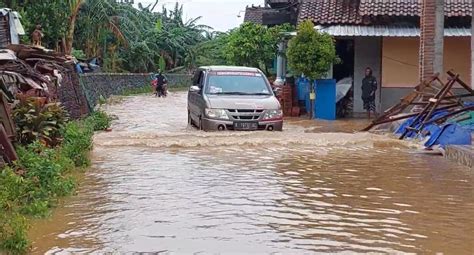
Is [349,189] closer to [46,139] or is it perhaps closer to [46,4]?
[46,139]

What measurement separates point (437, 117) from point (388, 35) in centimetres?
645

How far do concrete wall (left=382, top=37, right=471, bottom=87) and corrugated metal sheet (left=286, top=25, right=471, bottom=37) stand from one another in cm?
72

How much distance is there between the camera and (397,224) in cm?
755

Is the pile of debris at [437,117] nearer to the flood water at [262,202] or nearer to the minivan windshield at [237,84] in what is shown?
the flood water at [262,202]

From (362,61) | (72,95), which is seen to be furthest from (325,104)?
(72,95)

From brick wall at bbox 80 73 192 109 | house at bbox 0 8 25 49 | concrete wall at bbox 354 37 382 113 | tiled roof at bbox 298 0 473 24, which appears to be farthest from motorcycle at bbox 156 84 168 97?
house at bbox 0 8 25 49

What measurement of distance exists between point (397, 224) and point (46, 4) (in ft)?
73.0

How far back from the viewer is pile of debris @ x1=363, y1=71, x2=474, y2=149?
46.6 feet

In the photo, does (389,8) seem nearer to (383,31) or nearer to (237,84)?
(383,31)

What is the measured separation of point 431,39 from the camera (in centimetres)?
1892

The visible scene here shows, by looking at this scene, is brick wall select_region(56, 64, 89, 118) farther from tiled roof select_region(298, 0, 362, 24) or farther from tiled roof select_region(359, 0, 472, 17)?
tiled roof select_region(359, 0, 472, 17)

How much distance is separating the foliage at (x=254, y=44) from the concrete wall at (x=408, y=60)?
4.37 m

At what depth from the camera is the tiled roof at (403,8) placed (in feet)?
73.9

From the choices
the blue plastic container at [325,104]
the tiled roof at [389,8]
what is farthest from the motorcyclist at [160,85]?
the tiled roof at [389,8]
